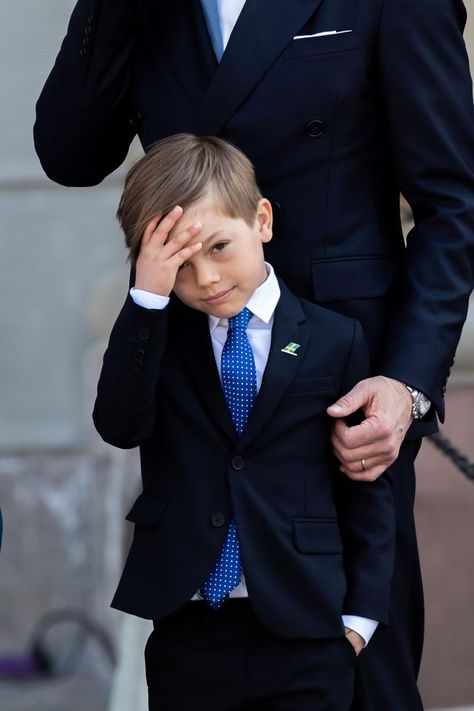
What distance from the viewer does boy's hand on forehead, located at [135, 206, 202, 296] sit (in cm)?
238

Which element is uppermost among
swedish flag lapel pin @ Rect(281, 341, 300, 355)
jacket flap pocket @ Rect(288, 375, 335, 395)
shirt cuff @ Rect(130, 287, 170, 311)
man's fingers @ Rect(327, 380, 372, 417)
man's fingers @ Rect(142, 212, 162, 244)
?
man's fingers @ Rect(142, 212, 162, 244)

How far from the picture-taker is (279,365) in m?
2.51

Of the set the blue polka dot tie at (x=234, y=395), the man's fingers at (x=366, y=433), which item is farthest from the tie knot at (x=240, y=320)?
the man's fingers at (x=366, y=433)

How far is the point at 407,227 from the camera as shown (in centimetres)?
484

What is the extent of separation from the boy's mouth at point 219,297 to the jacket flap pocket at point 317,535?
374mm

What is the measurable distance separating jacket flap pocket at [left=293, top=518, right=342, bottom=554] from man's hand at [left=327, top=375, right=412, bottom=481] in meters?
0.09

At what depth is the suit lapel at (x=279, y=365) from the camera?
98.6 inches

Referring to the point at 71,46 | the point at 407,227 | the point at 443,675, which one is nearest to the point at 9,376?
the point at 407,227

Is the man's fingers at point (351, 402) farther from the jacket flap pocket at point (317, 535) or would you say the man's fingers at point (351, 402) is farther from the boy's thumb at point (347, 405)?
the jacket flap pocket at point (317, 535)

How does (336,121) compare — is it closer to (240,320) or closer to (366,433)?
(240,320)

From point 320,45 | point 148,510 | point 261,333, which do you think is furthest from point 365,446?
point 320,45

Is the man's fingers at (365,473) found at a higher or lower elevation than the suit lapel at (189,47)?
lower

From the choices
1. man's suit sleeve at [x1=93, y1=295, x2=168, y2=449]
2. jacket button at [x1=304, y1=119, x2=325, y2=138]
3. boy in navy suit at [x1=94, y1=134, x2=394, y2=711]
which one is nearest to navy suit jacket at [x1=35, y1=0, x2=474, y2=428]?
jacket button at [x1=304, y1=119, x2=325, y2=138]

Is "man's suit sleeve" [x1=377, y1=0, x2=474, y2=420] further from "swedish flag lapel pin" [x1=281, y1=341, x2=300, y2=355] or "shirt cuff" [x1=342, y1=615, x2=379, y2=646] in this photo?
"shirt cuff" [x1=342, y1=615, x2=379, y2=646]
